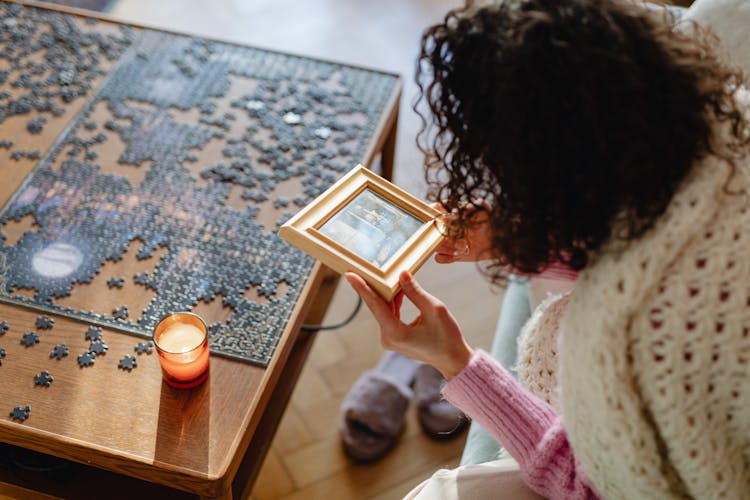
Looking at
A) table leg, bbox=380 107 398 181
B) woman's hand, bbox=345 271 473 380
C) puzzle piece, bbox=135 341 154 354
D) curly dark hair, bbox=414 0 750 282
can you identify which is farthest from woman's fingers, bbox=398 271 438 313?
table leg, bbox=380 107 398 181

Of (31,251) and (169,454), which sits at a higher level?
(31,251)

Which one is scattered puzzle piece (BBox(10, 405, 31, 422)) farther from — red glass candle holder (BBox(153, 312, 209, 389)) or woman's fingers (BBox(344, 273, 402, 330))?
woman's fingers (BBox(344, 273, 402, 330))

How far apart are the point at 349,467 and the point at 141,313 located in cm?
68

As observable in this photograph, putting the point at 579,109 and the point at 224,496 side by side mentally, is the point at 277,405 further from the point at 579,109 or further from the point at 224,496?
the point at 579,109

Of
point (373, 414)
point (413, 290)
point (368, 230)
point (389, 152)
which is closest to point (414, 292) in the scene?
point (413, 290)

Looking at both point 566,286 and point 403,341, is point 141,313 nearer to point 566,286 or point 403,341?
point 403,341

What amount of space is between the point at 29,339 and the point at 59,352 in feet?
0.20

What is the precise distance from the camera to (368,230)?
1056mm

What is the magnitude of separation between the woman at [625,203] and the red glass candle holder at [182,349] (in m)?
0.49

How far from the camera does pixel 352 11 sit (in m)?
2.83

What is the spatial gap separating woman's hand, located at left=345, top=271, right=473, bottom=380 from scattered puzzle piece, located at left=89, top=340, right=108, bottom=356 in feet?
1.47

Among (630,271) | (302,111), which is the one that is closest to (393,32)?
(302,111)

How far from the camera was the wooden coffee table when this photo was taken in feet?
3.28

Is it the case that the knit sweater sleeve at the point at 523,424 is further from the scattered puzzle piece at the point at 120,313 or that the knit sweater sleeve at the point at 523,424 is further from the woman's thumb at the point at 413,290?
the scattered puzzle piece at the point at 120,313
